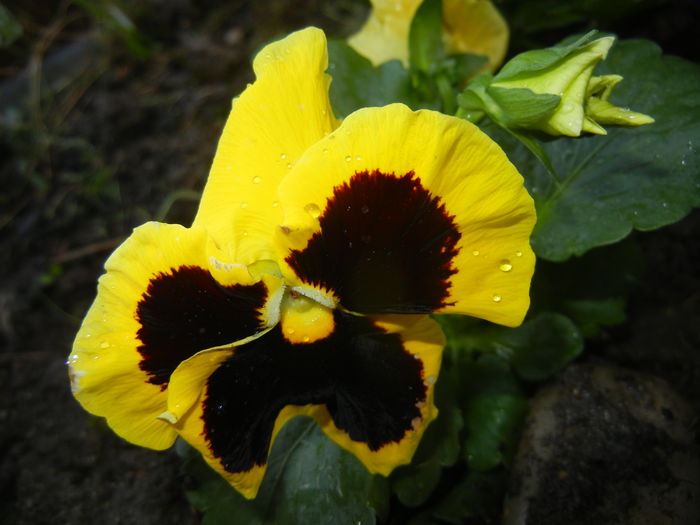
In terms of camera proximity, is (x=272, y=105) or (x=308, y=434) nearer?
(x=272, y=105)

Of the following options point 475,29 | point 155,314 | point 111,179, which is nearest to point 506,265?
point 155,314

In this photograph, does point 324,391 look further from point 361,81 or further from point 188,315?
point 361,81

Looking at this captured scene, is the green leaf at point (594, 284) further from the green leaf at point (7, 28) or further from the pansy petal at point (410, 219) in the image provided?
the green leaf at point (7, 28)

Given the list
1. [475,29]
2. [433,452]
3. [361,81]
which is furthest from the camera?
[475,29]

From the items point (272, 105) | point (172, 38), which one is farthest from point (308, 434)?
point (172, 38)

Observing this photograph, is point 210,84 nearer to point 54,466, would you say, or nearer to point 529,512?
point 54,466

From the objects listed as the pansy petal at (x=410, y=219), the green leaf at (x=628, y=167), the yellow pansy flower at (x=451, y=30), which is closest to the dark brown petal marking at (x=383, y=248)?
the pansy petal at (x=410, y=219)
